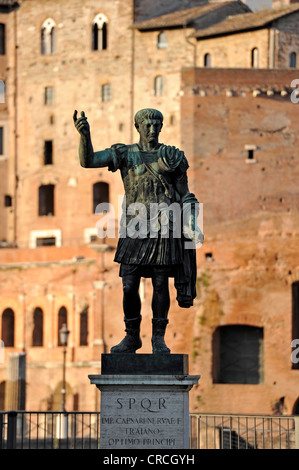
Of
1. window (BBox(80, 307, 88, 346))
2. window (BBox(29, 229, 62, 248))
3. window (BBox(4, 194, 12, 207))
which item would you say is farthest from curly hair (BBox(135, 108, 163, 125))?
window (BBox(4, 194, 12, 207))

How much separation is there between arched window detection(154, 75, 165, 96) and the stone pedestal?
143ft

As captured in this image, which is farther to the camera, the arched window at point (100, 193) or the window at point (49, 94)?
the window at point (49, 94)

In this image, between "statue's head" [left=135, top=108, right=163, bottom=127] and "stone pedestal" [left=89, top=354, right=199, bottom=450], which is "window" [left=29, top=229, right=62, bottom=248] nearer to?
"statue's head" [left=135, top=108, right=163, bottom=127]

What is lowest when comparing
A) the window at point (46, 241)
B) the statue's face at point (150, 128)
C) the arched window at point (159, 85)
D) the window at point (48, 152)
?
the statue's face at point (150, 128)

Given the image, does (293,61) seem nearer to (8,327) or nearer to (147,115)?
(8,327)

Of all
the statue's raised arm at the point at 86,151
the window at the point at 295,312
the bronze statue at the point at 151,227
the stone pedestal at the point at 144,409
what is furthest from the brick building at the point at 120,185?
the stone pedestal at the point at 144,409

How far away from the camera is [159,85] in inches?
2172

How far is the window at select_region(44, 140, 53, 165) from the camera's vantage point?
57938mm

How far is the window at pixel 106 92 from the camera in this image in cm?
5644

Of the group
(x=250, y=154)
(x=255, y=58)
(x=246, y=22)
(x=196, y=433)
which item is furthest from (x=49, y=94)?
(x=196, y=433)

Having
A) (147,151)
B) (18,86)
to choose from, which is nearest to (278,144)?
(18,86)

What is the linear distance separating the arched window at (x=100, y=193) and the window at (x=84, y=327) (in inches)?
411

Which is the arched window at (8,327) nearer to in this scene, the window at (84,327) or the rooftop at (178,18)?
the window at (84,327)
